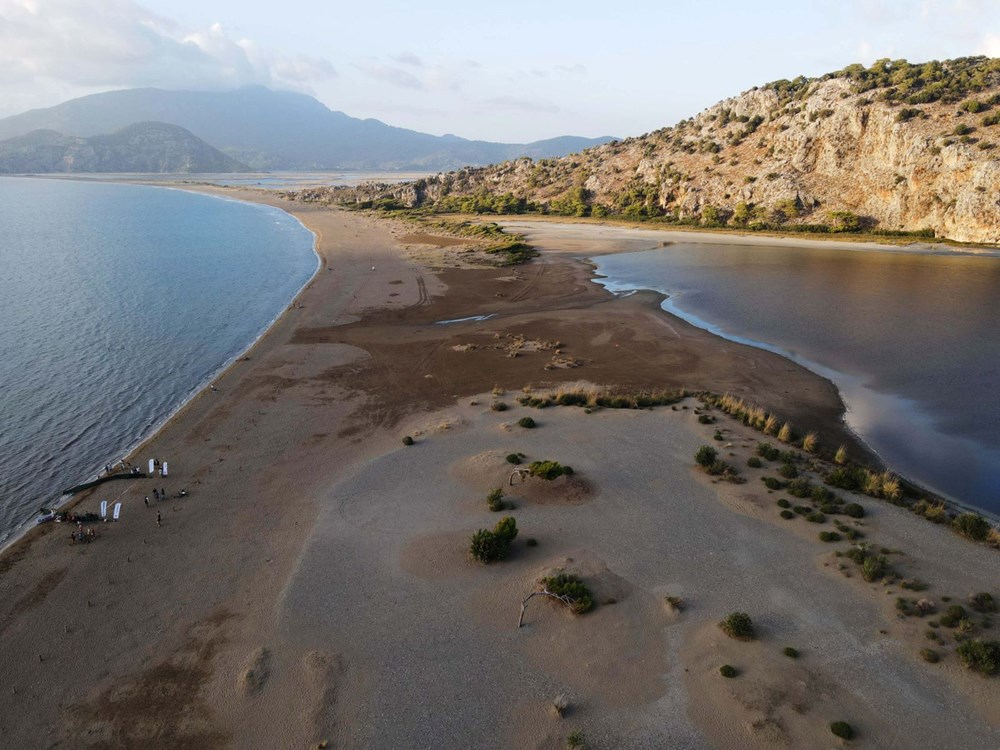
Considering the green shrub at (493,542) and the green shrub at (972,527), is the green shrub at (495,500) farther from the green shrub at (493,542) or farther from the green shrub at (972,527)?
the green shrub at (972,527)

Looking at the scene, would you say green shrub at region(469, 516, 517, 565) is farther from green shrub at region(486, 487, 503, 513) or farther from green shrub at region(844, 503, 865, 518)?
green shrub at region(844, 503, 865, 518)

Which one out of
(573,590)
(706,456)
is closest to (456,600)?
(573,590)

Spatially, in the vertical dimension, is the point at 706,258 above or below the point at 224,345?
above

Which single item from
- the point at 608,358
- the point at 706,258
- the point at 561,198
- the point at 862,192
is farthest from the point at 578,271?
the point at 561,198

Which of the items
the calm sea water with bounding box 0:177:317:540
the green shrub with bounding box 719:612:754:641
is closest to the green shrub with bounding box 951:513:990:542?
the green shrub with bounding box 719:612:754:641

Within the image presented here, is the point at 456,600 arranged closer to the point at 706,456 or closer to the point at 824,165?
the point at 706,456

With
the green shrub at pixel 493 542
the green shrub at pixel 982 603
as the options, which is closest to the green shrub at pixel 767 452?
the green shrub at pixel 982 603

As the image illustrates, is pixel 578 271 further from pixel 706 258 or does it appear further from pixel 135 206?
pixel 135 206
